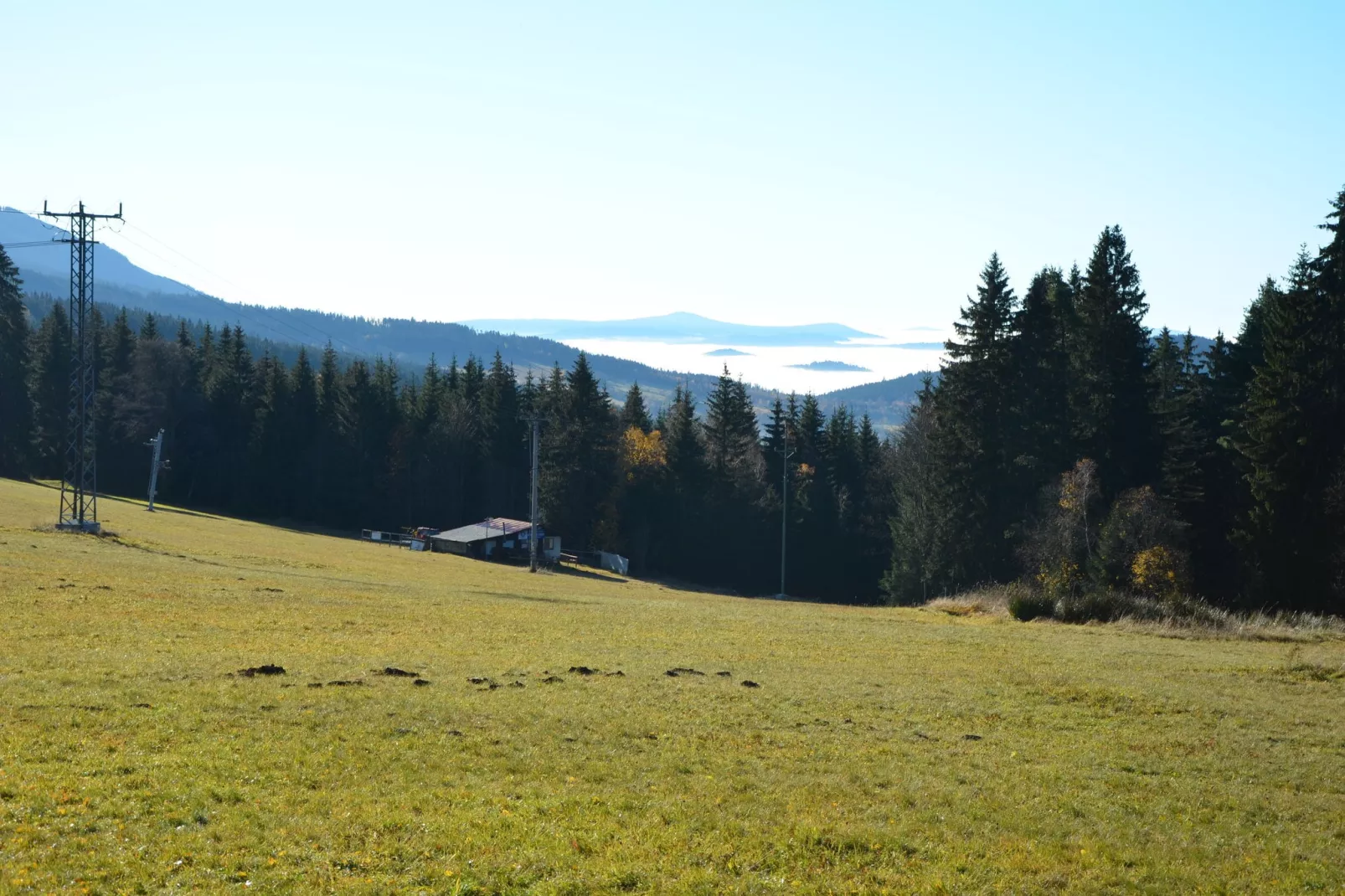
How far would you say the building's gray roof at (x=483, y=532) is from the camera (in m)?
92.9

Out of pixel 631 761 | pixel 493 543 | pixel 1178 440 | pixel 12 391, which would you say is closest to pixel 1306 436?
pixel 1178 440

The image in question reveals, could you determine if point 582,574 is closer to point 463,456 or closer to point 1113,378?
point 463,456

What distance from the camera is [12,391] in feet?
361

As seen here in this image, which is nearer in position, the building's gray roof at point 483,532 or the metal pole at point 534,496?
the metal pole at point 534,496

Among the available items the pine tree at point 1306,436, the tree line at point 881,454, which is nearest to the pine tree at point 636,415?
the tree line at point 881,454

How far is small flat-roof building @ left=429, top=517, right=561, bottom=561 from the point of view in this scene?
9281cm

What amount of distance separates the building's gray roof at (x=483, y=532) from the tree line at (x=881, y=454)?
573cm

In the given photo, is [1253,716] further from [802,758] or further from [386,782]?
[386,782]

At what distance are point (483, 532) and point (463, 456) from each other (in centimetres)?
2282

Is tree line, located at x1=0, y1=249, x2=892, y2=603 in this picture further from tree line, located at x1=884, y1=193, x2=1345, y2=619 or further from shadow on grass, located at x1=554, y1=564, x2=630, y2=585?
tree line, located at x1=884, y1=193, x2=1345, y2=619

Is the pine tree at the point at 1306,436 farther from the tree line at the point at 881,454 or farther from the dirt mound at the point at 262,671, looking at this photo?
the dirt mound at the point at 262,671

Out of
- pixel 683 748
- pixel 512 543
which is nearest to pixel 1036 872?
pixel 683 748

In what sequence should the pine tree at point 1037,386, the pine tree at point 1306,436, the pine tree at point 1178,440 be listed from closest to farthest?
1. the pine tree at point 1306,436
2. the pine tree at point 1178,440
3. the pine tree at point 1037,386

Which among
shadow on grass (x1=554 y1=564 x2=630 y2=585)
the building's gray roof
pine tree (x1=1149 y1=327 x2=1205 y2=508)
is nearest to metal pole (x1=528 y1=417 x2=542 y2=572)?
shadow on grass (x1=554 y1=564 x2=630 y2=585)
